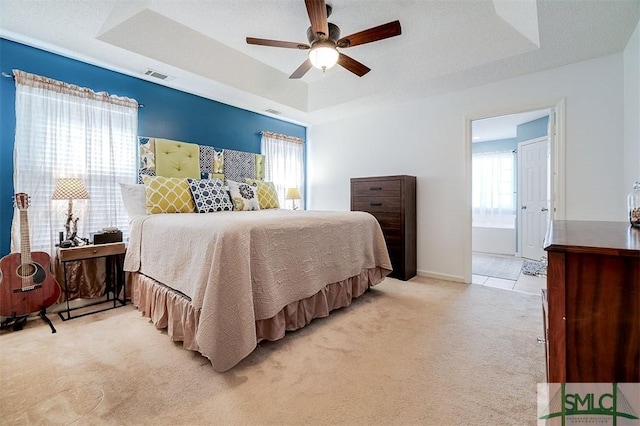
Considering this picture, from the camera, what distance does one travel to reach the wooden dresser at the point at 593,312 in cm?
78

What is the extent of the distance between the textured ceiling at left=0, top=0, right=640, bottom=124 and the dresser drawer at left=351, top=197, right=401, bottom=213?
136cm

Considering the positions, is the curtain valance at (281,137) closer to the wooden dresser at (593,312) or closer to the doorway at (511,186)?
the doorway at (511,186)

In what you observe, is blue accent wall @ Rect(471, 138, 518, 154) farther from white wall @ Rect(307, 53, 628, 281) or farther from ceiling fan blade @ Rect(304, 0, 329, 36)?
ceiling fan blade @ Rect(304, 0, 329, 36)

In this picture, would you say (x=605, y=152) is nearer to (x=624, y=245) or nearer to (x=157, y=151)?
(x=624, y=245)

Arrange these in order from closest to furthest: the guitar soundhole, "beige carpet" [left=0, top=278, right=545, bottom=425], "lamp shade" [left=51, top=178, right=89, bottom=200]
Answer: "beige carpet" [left=0, top=278, right=545, bottom=425]
the guitar soundhole
"lamp shade" [left=51, top=178, right=89, bottom=200]

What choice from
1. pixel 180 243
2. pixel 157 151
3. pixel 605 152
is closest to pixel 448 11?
pixel 605 152

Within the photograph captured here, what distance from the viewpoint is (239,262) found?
5.46ft

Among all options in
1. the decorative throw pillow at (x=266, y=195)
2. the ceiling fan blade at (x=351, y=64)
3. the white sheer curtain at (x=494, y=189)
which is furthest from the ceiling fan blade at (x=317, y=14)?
the white sheer curtain at (x=494, y=189)

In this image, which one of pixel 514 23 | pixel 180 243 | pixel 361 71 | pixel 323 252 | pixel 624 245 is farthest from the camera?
pixel 361 71

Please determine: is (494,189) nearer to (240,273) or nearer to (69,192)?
(240,273)

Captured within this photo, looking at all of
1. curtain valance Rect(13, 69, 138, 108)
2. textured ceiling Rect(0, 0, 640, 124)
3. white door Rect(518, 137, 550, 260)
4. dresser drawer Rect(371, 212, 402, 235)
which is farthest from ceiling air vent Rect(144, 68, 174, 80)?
white door Rect(518, 137, 550, 260)

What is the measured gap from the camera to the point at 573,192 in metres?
2.88

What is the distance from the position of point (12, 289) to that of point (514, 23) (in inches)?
185

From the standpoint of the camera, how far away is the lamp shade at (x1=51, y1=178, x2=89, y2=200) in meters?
2.36
